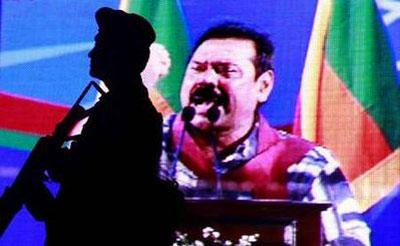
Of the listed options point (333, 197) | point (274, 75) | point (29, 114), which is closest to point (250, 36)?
point (274, 75)

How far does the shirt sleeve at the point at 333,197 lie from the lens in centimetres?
270

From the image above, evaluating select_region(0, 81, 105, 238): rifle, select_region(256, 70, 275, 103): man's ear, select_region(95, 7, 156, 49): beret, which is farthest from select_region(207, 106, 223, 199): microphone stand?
select_region(0, 81, 105, 238): rifle

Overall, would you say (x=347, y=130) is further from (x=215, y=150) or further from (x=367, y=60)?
(x=215, y=150)

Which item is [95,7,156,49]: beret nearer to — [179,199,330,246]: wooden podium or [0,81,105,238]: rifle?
[0,81,105,238]: rifle

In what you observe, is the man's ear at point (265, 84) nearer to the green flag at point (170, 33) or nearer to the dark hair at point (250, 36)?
the dark hair at point (250, 36)

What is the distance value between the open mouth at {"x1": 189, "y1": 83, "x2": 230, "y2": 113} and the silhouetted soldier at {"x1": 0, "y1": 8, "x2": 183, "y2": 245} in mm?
117

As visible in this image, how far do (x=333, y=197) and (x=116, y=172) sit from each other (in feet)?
1.81

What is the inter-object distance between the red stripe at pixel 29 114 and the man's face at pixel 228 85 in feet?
1.12

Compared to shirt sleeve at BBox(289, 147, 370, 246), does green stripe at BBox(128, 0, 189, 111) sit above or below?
above

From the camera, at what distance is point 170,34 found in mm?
2834

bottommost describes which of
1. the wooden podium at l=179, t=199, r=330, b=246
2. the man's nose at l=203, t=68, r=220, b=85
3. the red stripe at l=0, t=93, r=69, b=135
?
the wooden podium at l=179, t=199, r=330, b=246

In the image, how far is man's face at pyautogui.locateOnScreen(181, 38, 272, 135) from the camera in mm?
2789

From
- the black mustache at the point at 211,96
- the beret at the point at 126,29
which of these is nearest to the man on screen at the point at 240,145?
the black mustache at the point at 211,96

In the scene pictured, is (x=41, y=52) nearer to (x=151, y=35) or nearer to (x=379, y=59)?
(x=151, y=35)
